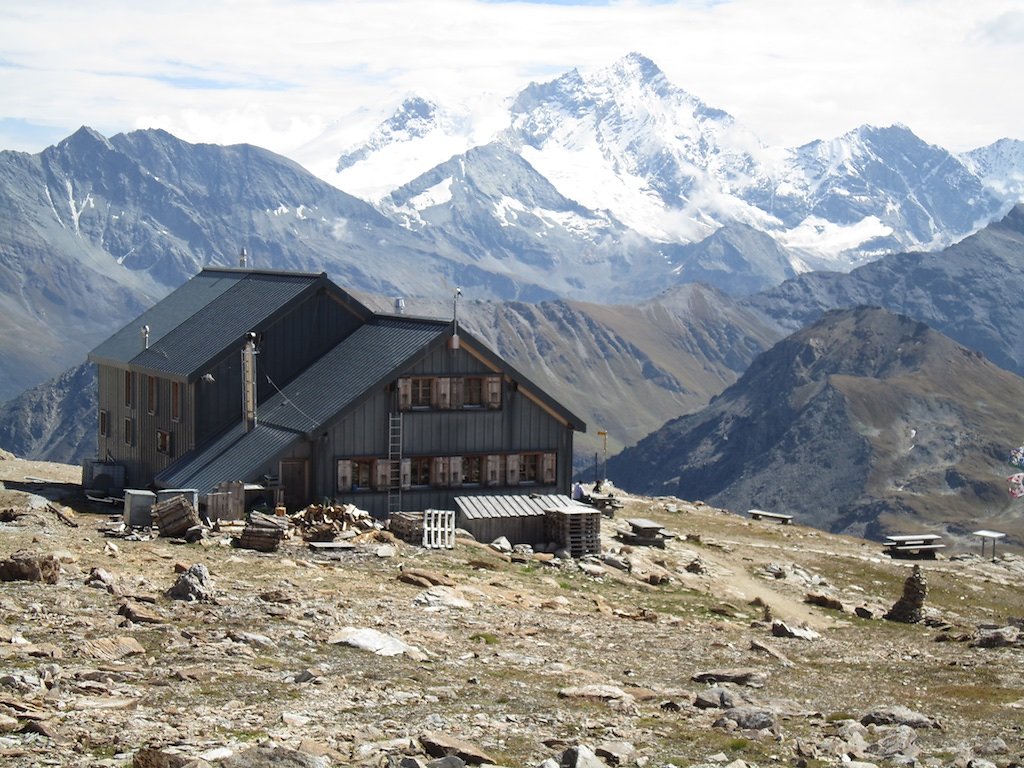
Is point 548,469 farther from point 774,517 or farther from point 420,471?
point 774,517

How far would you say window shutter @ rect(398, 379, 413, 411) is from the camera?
2258 inches

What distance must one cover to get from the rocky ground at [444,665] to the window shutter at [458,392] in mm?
9172

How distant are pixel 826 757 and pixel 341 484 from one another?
1348 inches

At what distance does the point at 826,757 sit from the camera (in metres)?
23.8

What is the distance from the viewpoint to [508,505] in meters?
56.5

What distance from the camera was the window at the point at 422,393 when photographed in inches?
2279

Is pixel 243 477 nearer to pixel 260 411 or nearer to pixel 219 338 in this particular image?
pixel 260 411

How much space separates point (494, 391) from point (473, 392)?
0.84m

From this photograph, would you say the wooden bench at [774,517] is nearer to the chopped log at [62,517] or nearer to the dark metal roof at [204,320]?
the dark metal roof at [204,320]

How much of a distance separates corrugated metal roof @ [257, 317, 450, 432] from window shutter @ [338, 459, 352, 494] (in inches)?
70.0

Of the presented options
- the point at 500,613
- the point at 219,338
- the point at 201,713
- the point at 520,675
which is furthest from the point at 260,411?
the point at 201,713

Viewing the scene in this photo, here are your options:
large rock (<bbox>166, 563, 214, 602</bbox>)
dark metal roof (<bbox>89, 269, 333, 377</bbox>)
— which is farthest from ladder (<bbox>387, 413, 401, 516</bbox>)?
large rock (<bbox>166, 563, 214, 602</bbox>)

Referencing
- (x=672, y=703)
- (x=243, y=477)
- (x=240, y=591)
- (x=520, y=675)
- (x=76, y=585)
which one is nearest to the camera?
(x=672, y=703)

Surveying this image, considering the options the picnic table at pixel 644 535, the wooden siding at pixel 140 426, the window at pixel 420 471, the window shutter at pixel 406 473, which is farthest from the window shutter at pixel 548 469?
the wooden siding at pixel 140 426
